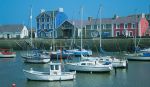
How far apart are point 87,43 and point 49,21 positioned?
19.3m

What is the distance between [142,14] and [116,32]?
24.2 ft

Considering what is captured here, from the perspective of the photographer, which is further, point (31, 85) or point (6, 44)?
point (6, 44)

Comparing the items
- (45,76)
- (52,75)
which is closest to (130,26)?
(52,75)

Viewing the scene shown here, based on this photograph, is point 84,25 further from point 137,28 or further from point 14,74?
point 14,74

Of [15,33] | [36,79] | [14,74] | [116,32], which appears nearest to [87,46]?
[116,32]

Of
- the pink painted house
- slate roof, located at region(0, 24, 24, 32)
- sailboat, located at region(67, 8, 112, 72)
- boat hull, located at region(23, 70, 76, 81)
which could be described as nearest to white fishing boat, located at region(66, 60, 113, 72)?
sailboat, located at region(67, 8, 112, 72)

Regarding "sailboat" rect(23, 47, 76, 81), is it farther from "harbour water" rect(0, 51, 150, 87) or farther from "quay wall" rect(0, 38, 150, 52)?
"quay wall" rect(0, 38, 150, 52)

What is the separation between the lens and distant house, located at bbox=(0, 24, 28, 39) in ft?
368

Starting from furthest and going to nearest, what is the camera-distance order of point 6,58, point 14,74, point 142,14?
point 142,14
point 6,58
point 14,74

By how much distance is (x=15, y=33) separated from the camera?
113m

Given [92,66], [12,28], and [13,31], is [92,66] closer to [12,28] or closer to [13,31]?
[13,31]

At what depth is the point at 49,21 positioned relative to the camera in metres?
104

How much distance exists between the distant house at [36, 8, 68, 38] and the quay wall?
7.94 metres

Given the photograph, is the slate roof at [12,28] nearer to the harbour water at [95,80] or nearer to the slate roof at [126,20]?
the slate roof at [126,20]
